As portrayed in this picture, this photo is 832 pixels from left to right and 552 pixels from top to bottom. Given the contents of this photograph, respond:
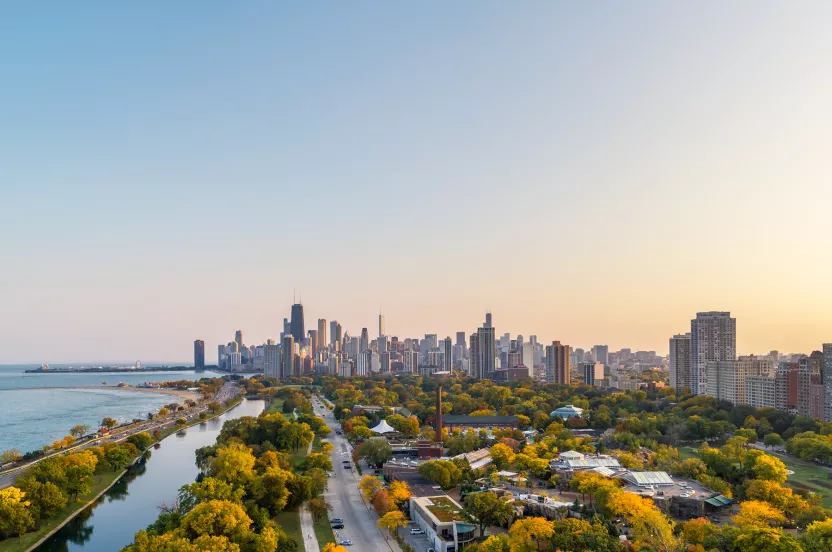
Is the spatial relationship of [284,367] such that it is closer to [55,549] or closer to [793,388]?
[793,388]

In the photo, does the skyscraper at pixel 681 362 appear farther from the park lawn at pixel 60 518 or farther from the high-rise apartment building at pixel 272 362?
the high-rise apartment building at pixel 272 362

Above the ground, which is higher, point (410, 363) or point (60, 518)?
point (60, 518)

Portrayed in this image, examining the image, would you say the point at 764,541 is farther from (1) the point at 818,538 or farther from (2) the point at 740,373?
(2) the point at 740,373

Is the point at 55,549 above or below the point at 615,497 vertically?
below

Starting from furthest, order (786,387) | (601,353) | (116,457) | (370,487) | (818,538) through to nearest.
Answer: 1. (601,353)
2. (786,387)
3. (116,457)
4. (370,487)
5. (818,538)

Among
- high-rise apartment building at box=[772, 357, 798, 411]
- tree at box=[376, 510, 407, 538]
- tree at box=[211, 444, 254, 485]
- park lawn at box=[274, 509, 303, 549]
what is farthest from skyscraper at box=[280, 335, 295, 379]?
tree at box=[376, 510, 407, 538]

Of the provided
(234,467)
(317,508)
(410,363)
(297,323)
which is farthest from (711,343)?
(297,323)

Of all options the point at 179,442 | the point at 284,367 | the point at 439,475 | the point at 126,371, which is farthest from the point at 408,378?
the point at 126,371
